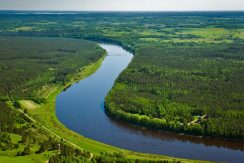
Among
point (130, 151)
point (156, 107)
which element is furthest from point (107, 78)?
point (130, 151)

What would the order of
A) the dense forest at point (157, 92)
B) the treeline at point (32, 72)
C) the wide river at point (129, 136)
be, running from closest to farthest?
the wide river at point (129, 136)
the dense forest at point (157, 92)
the treeline at point (32, 72)

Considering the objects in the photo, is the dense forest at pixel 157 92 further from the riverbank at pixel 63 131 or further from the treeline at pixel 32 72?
the riverbank at pixel 63 131

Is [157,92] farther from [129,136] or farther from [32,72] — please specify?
[32,72]

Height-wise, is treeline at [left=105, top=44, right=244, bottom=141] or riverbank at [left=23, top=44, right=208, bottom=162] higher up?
treeline at [left=105, top=44, right=244, bottom=141]

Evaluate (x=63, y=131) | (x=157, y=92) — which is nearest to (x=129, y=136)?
(x=63, y=131)

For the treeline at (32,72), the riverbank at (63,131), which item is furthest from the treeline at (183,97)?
the treeline at (32,72)

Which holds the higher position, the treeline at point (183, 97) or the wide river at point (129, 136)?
the treeline at point (183, 97)

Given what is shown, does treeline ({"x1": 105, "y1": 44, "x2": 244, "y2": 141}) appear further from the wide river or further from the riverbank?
the riverbank

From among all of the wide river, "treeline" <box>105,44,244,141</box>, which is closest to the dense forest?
"treeline" <box>105,44,244,141</box>

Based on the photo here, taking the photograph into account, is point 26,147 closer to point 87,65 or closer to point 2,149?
point 2,149

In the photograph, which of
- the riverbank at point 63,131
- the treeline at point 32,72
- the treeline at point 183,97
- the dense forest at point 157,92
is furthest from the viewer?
the treeline at point 32,72
